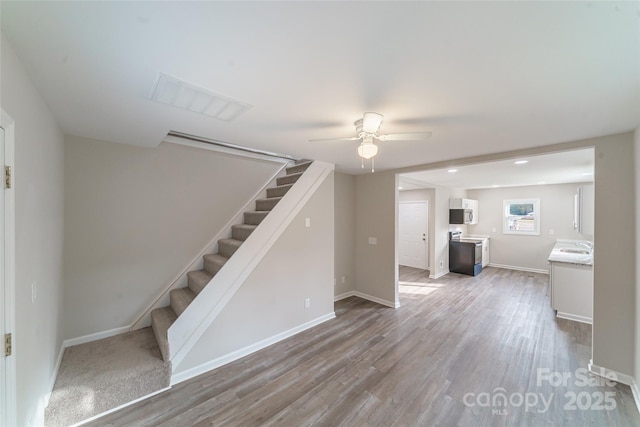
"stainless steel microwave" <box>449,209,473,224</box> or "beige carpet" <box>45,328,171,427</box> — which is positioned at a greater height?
"stainless steel microwave" <box>449,209,473,224</box>

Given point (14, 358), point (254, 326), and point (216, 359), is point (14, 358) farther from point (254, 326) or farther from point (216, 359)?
point (254, 326)

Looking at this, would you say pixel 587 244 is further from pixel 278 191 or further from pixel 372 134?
pixel 278 191

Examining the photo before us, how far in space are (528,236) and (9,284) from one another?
8979mm

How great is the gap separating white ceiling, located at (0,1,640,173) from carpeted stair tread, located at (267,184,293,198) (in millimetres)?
1478

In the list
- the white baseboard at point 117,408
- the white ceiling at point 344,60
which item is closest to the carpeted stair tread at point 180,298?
the white baseboard at point 117,408

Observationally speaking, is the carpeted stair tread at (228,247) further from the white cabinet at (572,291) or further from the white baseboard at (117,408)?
the white cabinet at (572,291)

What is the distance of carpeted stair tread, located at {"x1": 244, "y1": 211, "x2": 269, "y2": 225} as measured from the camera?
3.34m

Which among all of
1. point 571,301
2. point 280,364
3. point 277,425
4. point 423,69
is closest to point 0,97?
point 423,69

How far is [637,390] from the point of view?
2090 mm

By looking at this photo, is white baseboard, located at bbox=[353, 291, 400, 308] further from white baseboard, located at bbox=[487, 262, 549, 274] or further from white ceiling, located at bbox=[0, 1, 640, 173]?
white baseboard, located at bbox=[487, 262, 549, 274]

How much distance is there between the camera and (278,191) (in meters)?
3.73

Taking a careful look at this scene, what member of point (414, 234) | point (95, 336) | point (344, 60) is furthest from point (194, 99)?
point (414, 234)

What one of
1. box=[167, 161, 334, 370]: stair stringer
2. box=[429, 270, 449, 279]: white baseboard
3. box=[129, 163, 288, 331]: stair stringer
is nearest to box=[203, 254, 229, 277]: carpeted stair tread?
box=[129, 163, 288, 331]: stair stringer

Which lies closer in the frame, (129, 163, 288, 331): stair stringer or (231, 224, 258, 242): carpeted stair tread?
(129, 163, 288, 331): stair stringer
